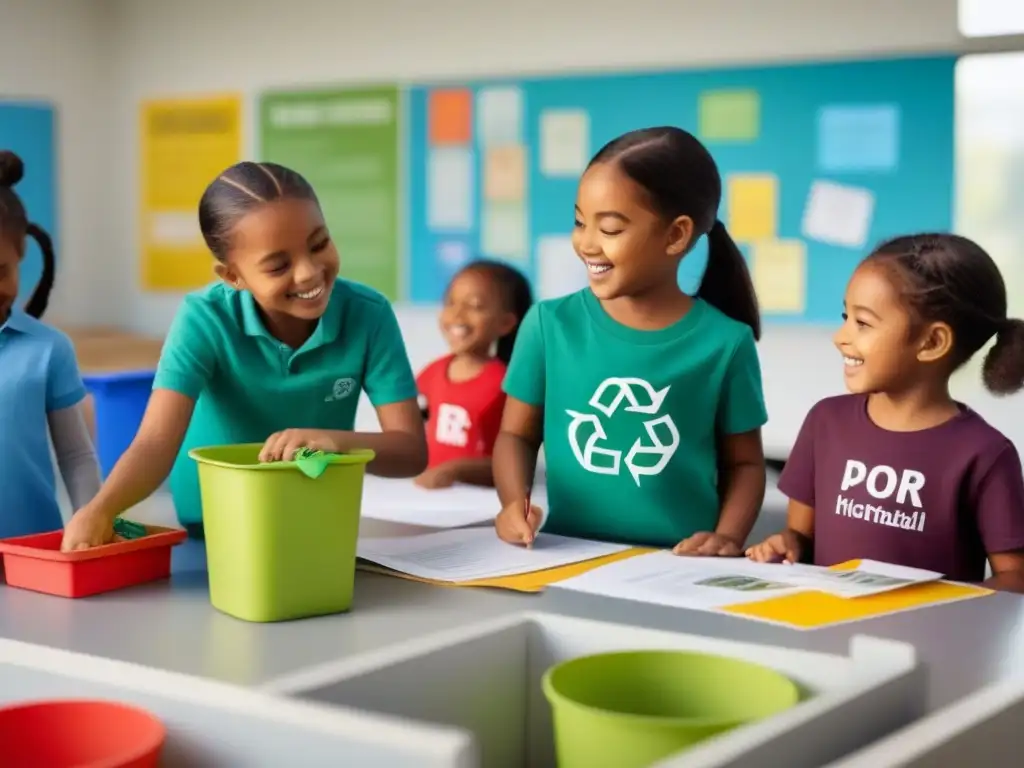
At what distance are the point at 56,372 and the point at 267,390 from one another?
12.7 inches

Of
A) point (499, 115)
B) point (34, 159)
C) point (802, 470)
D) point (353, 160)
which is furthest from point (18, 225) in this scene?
point (34, 159)

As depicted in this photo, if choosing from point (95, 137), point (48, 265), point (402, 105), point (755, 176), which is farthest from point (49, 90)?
point (48, 265)

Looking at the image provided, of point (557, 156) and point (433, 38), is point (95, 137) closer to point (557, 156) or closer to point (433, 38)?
point (433, 38)

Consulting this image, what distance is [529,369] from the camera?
1.78 m

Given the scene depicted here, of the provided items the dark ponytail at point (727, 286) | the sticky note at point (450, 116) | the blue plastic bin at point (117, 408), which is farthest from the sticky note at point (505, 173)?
the dark ponytail at point (727, 286)

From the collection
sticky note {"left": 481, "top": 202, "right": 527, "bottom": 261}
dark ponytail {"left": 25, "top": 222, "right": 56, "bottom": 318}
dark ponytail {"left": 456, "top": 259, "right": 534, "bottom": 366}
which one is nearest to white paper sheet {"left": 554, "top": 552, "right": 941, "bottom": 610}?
dark ponytail {"left": 25, "top": 222, "right": 56, "bottom": 318}

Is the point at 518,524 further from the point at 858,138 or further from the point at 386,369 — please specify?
the point at 858,138

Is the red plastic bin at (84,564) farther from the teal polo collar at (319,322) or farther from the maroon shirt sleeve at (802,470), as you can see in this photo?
the maroon shirt sleeve at (802,470)

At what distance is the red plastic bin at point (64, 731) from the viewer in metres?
0.81

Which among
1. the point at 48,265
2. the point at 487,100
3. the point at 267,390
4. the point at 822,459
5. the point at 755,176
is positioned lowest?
the point at 822,459

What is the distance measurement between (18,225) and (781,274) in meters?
2.50

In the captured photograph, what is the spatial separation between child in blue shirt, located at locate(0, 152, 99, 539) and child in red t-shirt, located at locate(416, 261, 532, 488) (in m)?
1.00

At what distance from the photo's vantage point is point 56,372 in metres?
1.73

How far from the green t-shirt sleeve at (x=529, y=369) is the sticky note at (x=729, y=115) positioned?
2176 millimetres
